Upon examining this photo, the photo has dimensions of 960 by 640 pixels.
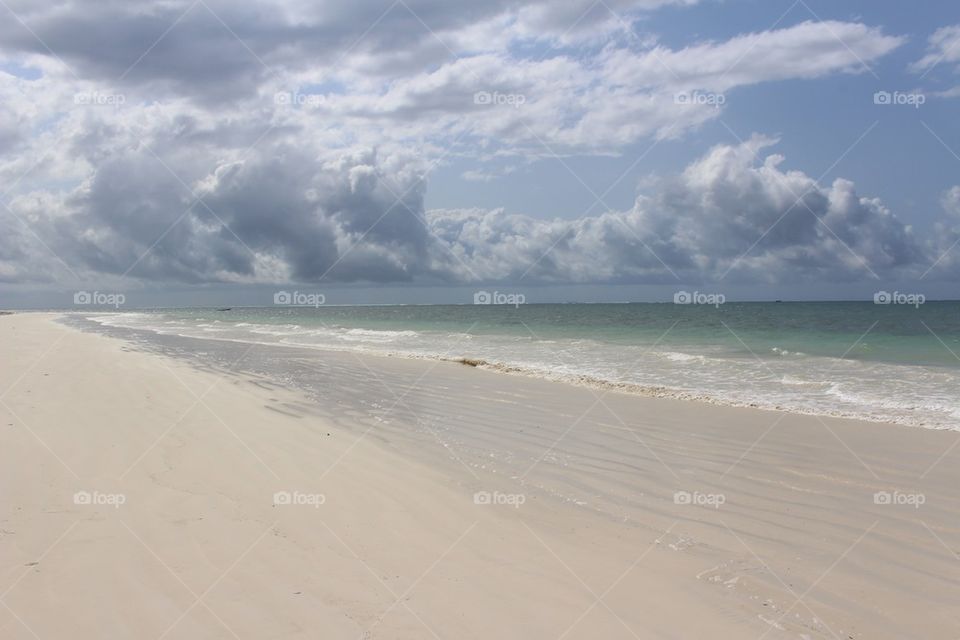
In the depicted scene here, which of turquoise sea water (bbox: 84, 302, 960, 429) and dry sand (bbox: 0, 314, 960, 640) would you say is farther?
turquoise sea water (bbox: 84, 302, 960, 429)

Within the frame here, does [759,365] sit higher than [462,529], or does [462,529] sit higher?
[759,365]

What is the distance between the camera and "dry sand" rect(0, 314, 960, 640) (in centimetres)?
413

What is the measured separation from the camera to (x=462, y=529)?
5691 millimetres

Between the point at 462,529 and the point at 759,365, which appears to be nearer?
the point at 462,529

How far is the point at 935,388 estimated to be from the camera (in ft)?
47.8

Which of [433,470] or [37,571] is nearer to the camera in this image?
[37,571]

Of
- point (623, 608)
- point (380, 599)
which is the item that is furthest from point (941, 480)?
point (380, 599)

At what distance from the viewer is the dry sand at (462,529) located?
4133mm

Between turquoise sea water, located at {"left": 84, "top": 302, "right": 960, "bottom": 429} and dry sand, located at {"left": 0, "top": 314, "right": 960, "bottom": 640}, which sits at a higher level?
turquoise sea water, located at {"left": 84, "top": 302, "right": 960, "bottom": 429}

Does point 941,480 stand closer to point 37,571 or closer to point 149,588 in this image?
point 149,588

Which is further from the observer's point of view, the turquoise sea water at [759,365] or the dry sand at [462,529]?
the turquoise sea water at [759,365]

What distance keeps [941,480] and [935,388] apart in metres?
8.40

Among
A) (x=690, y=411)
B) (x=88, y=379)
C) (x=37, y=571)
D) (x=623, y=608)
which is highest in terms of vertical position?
(x=88, y=379)

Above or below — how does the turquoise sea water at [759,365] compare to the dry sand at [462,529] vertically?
above
